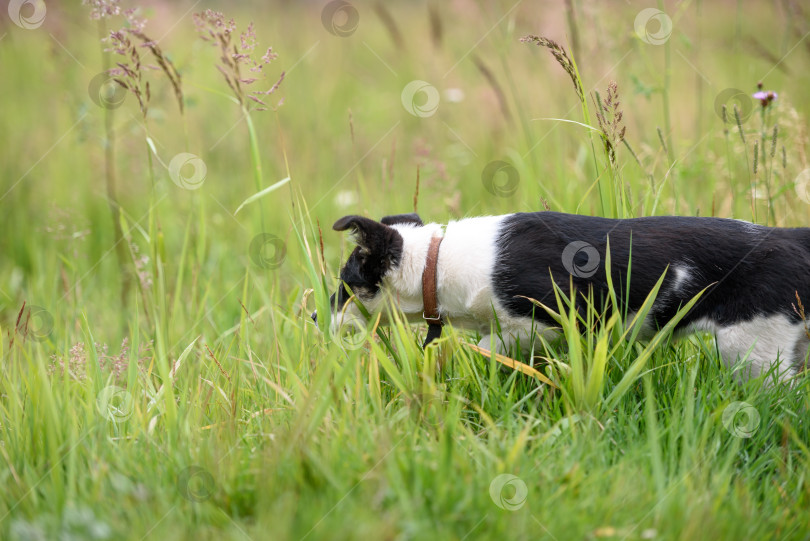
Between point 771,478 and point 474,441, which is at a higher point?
point 474,441

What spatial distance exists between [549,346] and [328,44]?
5764mm

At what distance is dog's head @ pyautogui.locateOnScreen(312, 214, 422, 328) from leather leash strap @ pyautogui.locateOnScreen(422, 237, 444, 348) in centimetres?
13

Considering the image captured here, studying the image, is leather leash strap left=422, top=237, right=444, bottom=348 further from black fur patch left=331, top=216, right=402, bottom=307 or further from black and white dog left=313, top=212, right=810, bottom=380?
black fur patch left=331, top=216, right=402, bottom=307

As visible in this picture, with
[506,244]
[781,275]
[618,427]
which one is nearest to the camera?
[618,427]

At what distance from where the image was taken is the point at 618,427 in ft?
6.97

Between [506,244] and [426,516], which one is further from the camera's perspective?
[506,244]

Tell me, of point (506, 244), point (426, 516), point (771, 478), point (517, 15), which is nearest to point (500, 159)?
point (517, 15)

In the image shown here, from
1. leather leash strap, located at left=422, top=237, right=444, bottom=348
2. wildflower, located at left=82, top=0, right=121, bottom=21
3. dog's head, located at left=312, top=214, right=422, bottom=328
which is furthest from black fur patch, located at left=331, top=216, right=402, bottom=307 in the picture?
wildflower, located at left=82, top=0, right=121, bottom=21

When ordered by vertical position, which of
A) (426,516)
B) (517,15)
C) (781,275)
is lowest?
(426,516)

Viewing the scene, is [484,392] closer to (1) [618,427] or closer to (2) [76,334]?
(1) [618,427]

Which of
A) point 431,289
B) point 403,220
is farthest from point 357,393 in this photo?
point 403,220

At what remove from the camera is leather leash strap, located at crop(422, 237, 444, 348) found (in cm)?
266

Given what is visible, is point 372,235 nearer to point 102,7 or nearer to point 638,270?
point 638,270

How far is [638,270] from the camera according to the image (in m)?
2.49
